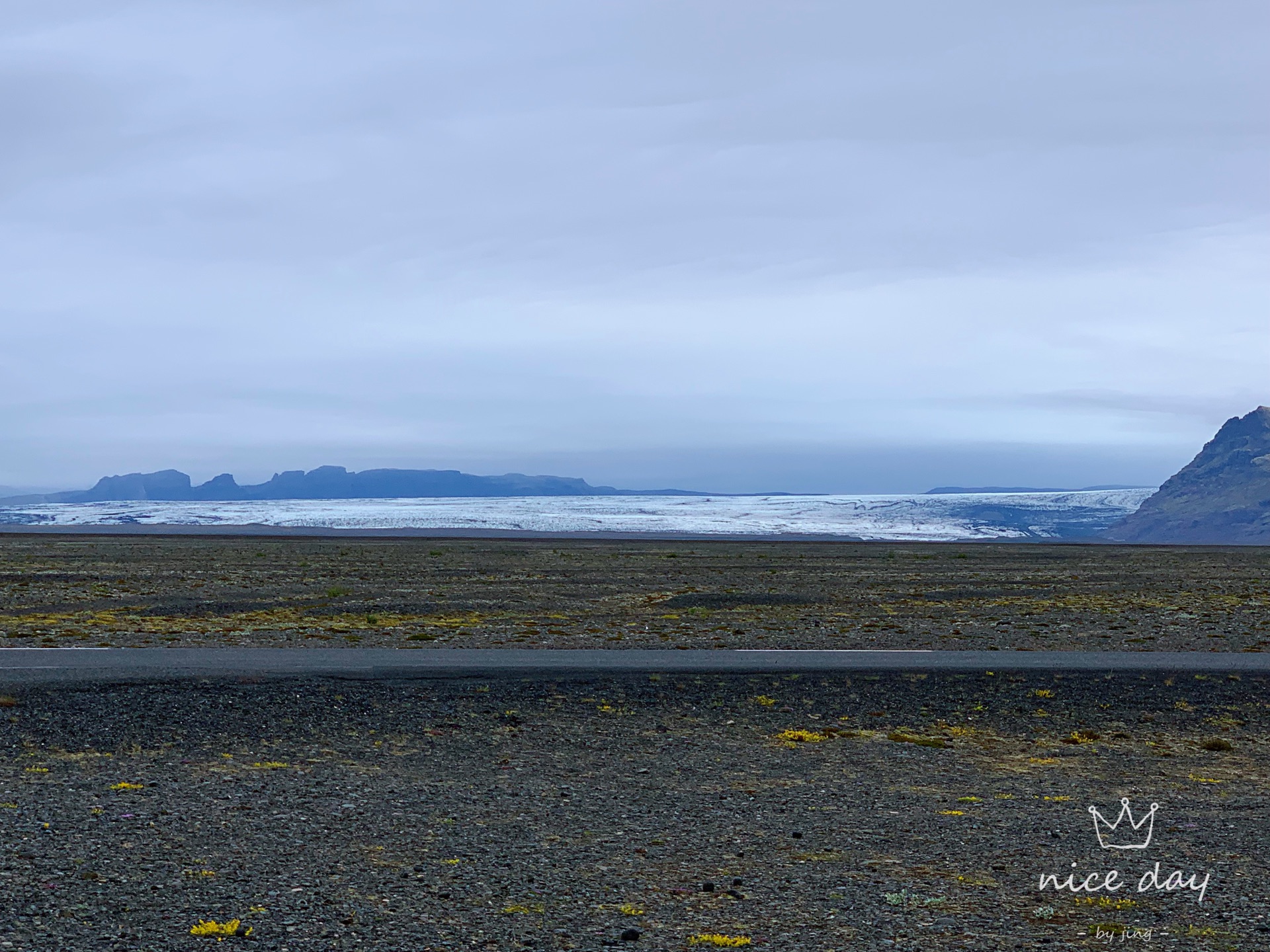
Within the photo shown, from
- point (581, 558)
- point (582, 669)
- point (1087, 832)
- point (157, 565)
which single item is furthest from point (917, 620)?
point (157, 565)

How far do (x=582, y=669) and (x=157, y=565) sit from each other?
34993 millimetres

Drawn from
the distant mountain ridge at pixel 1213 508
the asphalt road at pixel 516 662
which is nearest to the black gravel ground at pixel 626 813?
the asphalt road at pixel 516 662

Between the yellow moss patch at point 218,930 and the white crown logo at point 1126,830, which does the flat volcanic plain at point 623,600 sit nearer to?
the white crown logo at point 1126,830

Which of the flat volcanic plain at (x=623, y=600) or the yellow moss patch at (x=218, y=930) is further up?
the yellow moss patch at (x=218, y=930)

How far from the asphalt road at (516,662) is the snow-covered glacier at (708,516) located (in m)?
94.1

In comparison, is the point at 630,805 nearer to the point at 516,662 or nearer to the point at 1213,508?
the point at 516,662

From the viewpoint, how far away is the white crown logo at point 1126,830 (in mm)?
7980

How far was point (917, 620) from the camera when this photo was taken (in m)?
24.9

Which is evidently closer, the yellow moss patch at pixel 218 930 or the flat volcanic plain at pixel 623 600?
the yellow moss patch at pixel 218 930

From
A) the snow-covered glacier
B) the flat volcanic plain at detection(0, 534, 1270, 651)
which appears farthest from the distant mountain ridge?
the flat volcanic plain at detection(0, 534, 1270, 651)

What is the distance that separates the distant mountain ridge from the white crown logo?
A: 151 metres

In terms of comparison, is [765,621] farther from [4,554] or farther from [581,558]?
[4,554]

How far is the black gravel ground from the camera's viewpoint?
6.28 metres

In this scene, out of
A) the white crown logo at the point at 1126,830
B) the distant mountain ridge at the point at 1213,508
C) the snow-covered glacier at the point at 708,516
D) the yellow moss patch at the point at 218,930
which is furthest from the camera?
the distant mountain ridge at the point at 1213,508
